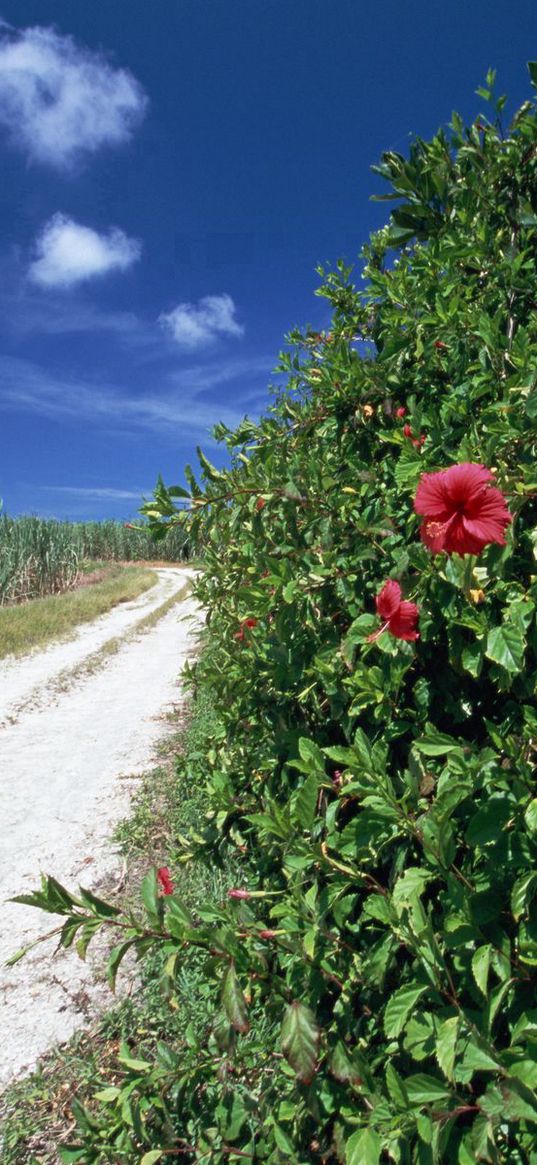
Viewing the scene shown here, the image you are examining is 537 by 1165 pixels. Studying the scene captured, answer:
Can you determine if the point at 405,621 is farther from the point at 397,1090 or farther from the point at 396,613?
the point at 397,1090

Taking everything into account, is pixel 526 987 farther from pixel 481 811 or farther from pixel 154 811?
pixel 154 811

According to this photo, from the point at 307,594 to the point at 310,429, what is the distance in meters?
0.69

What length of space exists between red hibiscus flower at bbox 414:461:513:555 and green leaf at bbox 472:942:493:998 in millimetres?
546

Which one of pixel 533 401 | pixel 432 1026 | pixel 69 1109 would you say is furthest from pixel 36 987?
pixel 533 401

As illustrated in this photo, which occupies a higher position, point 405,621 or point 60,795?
point 405,621

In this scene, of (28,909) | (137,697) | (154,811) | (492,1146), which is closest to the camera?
(492,1146)

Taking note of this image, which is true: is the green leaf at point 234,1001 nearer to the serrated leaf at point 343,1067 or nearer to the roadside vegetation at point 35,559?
the serrated leaf at point 343,1067

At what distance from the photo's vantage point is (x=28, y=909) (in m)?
3.15

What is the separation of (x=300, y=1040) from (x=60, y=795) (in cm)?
394

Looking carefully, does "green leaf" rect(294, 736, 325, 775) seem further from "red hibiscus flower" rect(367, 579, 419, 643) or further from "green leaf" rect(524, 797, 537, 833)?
"green leaf" rect(524, 797, 537, 833)

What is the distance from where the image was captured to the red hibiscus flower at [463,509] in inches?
36.0

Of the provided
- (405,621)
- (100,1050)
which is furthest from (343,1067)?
(100,1050)

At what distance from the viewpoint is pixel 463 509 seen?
936 millimetres

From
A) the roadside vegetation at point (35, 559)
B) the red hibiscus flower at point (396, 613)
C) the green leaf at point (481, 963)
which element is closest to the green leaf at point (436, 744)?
the red hibiscus flower at point (396, 613)
